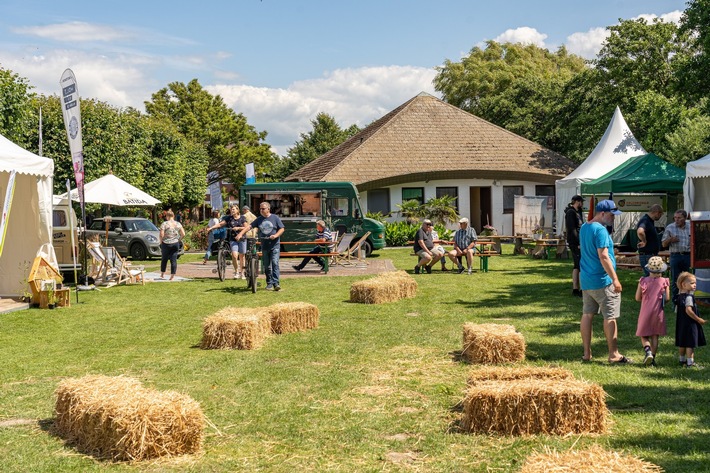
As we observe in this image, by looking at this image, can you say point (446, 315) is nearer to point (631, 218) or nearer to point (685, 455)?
point (685, 455)

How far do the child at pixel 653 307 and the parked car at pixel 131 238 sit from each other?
2193 centimetres

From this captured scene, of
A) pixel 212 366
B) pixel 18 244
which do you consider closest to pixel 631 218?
pixel 18 244

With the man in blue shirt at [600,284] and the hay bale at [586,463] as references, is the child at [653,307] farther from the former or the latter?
the hay bale at [586,463]

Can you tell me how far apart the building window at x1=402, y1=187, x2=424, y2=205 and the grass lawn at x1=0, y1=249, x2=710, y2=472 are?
23679mm

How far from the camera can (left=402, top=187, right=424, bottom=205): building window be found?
38.5 m

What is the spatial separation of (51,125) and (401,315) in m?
22.5

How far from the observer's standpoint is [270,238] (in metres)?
16.0

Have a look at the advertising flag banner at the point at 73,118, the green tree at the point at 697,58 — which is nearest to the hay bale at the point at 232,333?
the advertising flag banner at the point at 73,118

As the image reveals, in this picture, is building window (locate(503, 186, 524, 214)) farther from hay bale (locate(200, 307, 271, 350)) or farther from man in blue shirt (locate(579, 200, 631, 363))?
man in blue shirt (locate(579, 200, 631, 363))

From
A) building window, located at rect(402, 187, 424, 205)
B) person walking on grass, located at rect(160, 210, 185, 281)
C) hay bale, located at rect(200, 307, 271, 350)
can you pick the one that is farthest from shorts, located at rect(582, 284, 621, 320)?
building window, located at rect(402, 187, 424, 205)

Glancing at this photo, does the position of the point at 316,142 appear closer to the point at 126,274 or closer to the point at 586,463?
the point at 126,274

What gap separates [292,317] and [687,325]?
16.6 ft

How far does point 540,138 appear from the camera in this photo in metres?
49.1

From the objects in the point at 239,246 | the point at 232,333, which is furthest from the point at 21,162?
the point at 232,333
